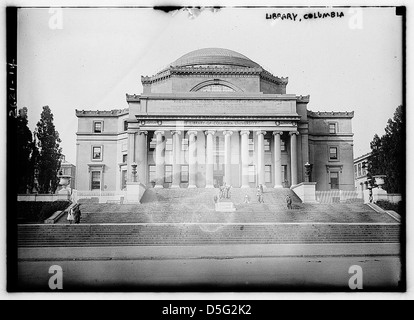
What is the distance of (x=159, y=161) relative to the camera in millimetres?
8688

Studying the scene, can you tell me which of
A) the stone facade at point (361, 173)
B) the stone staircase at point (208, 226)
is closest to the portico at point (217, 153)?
the stone staircase at point (208, 226)

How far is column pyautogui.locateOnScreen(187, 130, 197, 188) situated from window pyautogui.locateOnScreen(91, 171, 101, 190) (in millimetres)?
1474

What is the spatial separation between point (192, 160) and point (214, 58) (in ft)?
6.28

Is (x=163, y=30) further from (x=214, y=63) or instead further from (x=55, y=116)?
(x=214, y=63)

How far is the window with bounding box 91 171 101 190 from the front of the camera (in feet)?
27.3

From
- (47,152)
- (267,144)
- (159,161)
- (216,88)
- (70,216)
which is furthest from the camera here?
(216,88)

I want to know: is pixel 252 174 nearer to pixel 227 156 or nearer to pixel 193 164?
pixel 227 156

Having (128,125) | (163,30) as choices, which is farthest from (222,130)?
(163,30)

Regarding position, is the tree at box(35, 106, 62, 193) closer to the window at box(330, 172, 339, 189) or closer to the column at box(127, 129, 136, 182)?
the column at box(127, 129, 136, 182)

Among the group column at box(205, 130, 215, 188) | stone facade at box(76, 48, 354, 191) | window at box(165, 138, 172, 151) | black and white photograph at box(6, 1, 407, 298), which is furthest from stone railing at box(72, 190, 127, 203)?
column at box(205, 130, 215, 188)

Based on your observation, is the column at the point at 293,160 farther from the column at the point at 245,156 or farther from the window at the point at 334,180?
the column at the point at 245,156

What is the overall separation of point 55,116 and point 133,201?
6.73 ft

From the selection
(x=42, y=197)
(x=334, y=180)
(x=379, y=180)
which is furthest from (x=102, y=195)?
(x=379, y=180)

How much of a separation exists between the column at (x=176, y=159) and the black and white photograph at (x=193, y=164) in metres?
0.03
